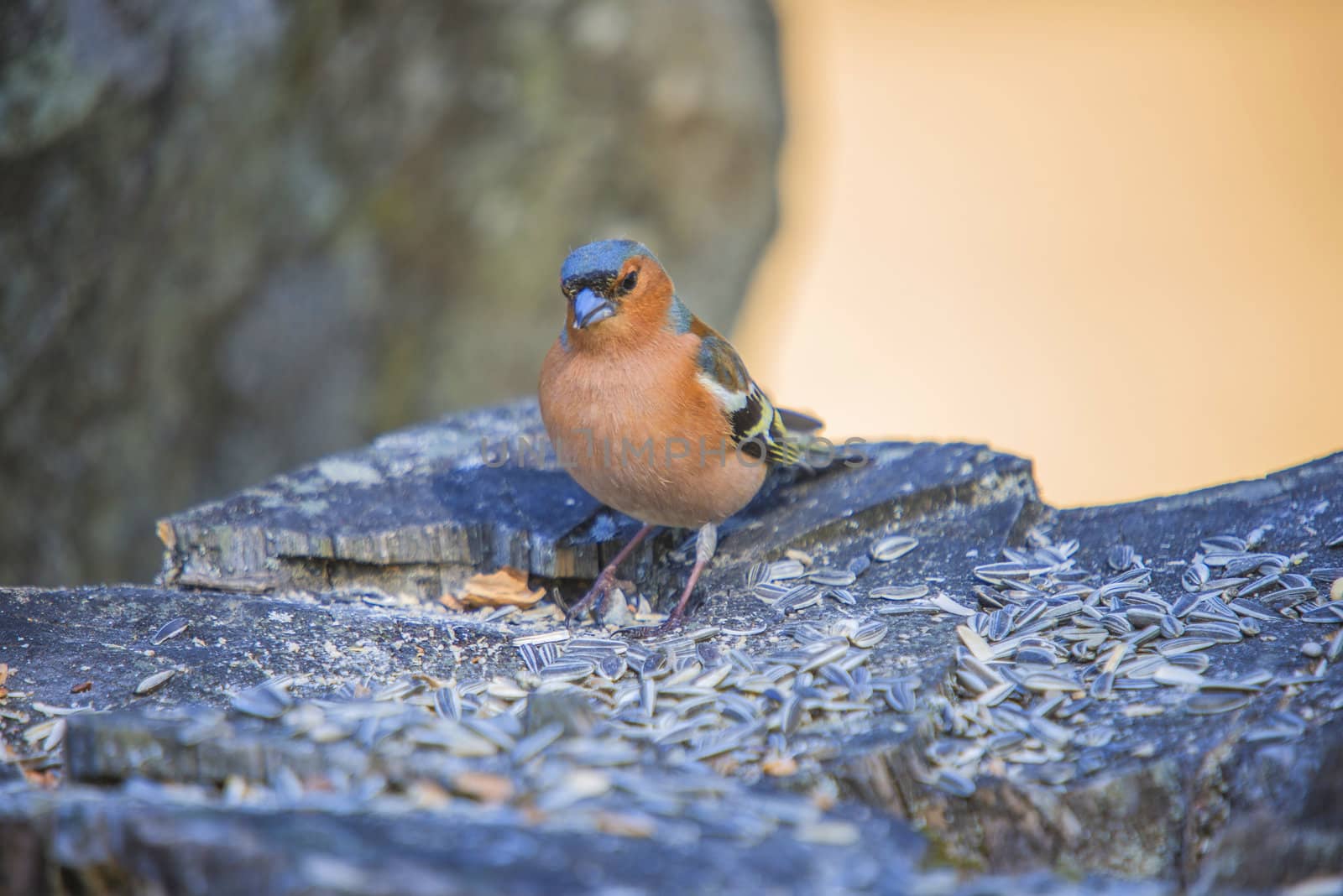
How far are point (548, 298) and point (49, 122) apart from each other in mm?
3484

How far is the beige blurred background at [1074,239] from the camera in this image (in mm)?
10102

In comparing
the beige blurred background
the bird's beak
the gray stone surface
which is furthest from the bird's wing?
the beige blurred background

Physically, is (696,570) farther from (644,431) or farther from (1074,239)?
(1074,239)

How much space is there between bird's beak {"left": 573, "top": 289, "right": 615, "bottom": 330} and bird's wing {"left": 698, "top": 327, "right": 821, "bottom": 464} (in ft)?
1.37

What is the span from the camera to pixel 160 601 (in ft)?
10.7

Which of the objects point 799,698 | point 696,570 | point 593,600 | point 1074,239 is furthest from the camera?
point 1074,239

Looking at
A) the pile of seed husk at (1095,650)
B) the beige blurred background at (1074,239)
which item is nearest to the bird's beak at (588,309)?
the pile of seed husk at (1095,650)

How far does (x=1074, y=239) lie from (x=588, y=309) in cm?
989

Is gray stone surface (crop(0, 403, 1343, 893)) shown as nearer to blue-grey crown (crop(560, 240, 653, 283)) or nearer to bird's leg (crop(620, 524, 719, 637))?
bird's leg (crop(620, 524, 719, 637))

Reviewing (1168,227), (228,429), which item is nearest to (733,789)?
(228,429)

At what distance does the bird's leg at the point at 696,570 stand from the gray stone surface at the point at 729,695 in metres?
0.06

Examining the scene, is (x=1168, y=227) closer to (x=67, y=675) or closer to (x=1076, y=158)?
(x=1076, y=158)

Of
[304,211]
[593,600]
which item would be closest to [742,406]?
[593,600]

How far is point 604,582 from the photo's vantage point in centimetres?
390
